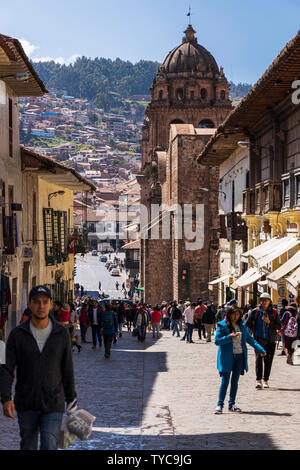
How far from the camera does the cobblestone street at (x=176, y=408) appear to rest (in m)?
8.91

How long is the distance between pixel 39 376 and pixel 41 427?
15.4 inches

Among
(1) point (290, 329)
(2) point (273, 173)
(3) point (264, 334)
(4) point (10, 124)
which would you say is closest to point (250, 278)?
(2) point (273, 173)

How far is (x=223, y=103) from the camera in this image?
222 feet

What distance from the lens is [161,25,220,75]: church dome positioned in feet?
226

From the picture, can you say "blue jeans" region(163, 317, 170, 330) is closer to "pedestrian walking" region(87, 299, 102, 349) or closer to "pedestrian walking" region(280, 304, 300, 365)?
"pedestrian walking" region(87, 299, 102, 349)

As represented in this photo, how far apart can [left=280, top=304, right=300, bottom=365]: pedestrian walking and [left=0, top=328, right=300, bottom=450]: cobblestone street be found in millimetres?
346

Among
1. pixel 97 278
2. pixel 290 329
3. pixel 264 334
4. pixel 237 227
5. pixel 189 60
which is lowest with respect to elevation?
pixel 97 278

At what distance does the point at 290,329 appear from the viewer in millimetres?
16297

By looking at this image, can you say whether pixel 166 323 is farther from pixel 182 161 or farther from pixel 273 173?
pixel 273 173

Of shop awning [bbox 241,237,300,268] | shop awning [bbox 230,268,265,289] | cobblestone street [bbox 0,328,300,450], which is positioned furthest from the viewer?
shop awning [bbox 230,268,265,289]

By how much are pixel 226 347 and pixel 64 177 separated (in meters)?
18.8

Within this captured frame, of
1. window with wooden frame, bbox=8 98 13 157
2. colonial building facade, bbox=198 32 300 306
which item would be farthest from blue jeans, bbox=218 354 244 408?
window with wooden frame, bbox=8 98 13 157

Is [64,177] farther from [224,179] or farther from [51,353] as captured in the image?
[51,353]
